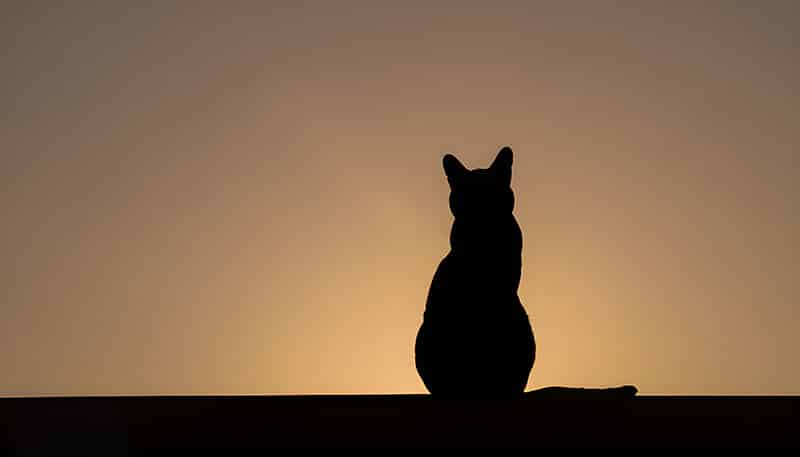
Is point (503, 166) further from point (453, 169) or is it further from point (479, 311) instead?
point (479, 311)

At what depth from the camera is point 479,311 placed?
0.90 metres

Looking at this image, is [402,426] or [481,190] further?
[481,190]

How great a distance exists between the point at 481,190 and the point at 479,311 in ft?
0.49

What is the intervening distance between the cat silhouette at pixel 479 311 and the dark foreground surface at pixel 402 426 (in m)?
0.25

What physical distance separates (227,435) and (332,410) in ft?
0.28

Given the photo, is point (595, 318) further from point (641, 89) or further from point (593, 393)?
point (593, 393)

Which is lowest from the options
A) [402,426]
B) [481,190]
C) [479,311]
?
[402,426]

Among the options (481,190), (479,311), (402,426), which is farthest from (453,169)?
(402,426)

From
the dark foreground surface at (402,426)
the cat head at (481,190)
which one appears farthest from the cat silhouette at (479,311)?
the dark foreground surface at (402,426)

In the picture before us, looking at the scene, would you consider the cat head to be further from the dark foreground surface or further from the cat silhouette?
the dark foreground surface

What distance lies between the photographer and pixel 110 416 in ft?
2.06

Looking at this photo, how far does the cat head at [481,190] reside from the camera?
3.12ft

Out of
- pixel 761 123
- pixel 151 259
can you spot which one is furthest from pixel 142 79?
pixel 761 123

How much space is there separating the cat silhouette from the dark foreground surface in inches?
10.0
